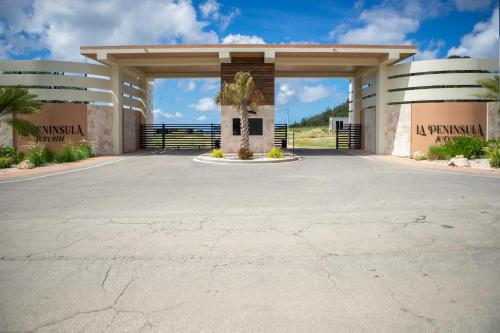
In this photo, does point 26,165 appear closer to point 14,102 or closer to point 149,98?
point 14,102

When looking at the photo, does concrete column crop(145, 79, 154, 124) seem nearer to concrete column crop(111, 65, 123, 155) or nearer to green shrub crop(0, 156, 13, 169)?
concrete column crop(111, 65, 123, 155)

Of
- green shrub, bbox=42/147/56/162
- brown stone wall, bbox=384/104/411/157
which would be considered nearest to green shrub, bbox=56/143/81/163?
green shrub, bbox=42/147/56/162

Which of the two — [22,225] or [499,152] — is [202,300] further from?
[499,152]

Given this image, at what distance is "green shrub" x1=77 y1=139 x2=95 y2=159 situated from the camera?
21.9 m

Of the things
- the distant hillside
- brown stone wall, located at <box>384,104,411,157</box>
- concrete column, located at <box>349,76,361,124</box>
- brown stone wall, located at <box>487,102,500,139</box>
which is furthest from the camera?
the distant hillside

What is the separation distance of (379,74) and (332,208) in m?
19.6

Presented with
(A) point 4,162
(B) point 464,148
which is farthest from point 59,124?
(B) point 464,148

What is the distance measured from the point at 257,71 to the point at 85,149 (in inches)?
469

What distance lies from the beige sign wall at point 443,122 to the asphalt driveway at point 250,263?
571 inches

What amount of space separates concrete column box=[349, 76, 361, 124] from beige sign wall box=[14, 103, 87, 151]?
68.1ft

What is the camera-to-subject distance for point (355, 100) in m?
32.2

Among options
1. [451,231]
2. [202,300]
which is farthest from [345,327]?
[451,231]

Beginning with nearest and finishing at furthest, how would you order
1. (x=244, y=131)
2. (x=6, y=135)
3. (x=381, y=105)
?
(x=244, y=131) → (x=6, y=135) → (x=381, y=105)

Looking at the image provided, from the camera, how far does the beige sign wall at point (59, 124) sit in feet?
78.1
